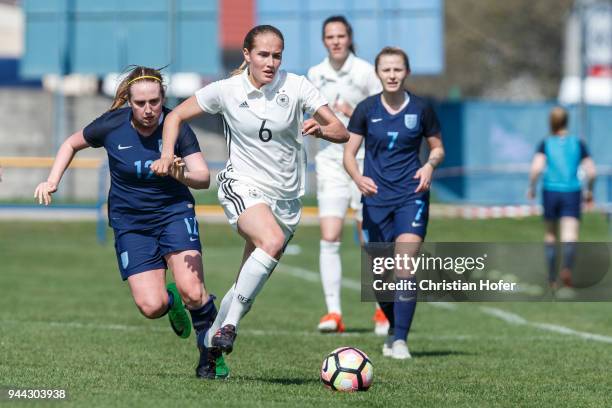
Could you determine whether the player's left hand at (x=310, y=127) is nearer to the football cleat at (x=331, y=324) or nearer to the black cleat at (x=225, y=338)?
the black cleat at (x=225, y=338)

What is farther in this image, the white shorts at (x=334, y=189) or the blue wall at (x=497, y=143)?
the blue wall at (x=497, y=143)

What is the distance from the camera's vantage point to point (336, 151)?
12125mm

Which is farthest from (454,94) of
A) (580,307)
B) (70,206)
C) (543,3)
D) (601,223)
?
(580,307)

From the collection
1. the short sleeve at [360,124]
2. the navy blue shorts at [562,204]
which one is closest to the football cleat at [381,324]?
the short sleeve at [360,124]

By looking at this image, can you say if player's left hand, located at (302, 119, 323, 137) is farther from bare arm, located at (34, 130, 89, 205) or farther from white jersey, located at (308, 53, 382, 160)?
white jersey, located at (308, 53, 382, 160)

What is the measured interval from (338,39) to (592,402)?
5.19 meters

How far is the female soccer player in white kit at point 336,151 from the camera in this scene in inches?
466

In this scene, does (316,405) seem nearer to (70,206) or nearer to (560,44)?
(70,206)

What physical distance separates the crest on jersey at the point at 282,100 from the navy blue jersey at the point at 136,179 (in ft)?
1.91

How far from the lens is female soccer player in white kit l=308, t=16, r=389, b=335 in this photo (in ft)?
38.9

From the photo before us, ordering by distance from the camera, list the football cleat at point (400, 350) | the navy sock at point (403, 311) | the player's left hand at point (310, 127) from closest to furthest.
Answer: the player's left hand at point (310, 127) < the football cleat at point (400, 350) < the navy sock at point (403, 311)

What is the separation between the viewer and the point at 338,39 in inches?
467

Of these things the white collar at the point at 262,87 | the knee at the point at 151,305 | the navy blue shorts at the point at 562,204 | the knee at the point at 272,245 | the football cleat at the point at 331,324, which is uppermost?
the white collar at the point at 262,87

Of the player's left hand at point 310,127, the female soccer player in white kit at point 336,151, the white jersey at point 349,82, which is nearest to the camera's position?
the player's left hand at point 310,127
